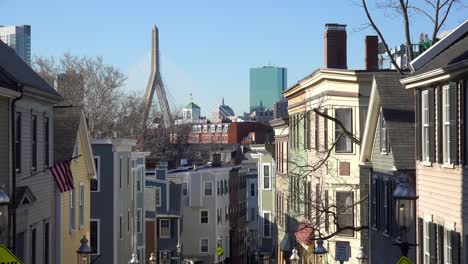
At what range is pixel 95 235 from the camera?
165 feet

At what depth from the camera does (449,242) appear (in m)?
22.4

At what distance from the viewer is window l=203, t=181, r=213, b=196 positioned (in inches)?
3147

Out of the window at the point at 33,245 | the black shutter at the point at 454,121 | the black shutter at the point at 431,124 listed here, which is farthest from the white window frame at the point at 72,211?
the black shutter at the point at 454,121

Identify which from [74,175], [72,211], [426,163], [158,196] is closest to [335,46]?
[74,175]

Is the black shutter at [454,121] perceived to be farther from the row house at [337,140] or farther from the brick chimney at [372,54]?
the brick chimney at [372,54]

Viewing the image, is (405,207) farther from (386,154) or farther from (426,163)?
(386,154)

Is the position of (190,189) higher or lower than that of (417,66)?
lower

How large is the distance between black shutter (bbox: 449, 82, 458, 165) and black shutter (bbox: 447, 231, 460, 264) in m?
1.47

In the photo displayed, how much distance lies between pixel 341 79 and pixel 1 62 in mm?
12339

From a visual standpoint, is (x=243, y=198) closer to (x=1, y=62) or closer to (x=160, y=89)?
(x=160, y=89)

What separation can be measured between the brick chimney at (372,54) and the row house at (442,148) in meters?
14.7

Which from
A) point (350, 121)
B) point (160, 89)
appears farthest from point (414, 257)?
point (160, 89)

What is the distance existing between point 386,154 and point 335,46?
14.0 meters

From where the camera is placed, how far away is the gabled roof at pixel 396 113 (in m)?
28.2
